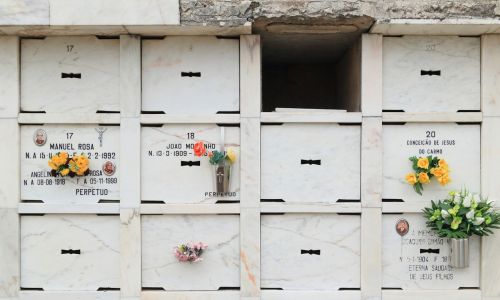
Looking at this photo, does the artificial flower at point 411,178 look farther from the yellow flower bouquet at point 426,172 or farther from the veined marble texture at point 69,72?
the veined marble texture at point 69,72

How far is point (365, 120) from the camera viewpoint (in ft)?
15.3

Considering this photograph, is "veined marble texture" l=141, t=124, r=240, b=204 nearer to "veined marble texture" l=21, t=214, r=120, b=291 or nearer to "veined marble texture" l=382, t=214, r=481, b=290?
"veined marble texture" l=21, t=214, r=120, b=291

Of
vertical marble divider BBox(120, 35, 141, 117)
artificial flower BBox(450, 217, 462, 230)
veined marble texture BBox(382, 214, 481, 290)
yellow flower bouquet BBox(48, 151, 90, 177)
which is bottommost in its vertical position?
veined marble texture BBox(382, 214, 481, 290)

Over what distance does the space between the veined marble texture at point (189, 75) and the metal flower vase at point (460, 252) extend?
7.68 feet

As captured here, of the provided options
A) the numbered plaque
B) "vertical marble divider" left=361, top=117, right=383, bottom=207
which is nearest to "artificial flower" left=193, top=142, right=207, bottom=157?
the numbered plaque

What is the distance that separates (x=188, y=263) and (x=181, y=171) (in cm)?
86

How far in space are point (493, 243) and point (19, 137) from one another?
453cm

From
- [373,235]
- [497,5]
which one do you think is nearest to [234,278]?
[373,235]

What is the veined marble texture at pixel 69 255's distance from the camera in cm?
471

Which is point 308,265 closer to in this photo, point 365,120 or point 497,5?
point 365,120

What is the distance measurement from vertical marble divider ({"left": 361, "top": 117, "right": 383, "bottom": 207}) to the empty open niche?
27cm

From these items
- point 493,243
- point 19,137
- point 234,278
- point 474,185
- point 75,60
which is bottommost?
point 234,278

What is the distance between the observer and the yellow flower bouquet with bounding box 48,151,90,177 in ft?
15.1

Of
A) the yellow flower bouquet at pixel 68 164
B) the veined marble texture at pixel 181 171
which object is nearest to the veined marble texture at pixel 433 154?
the veined marble texture at pixel 181 171
